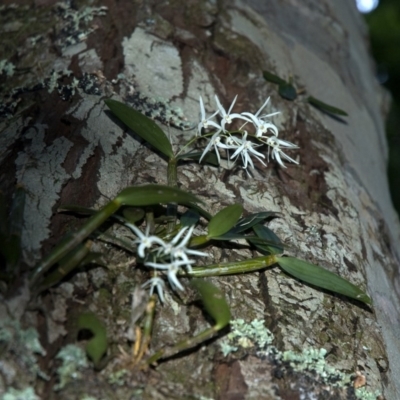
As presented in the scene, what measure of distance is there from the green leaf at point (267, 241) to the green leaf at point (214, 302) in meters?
0.14

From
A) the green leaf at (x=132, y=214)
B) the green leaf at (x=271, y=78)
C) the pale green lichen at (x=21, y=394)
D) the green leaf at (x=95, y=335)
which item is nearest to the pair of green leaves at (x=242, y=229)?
the green leaf at (x=132, y=214)

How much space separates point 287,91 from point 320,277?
552 mm

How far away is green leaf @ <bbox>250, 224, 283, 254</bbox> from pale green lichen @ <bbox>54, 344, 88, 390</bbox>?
34 cm

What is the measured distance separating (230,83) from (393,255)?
507 millimetres

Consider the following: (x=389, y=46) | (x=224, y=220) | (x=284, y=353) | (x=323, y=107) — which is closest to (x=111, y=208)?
(x=224, y=220)

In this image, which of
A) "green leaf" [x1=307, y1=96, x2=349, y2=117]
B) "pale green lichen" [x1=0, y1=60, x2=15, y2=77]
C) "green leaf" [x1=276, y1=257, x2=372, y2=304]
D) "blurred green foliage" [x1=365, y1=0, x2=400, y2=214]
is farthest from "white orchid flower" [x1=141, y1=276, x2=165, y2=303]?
"blurred green foliage" [x1=365, y1=0, x2=400, y2=214]

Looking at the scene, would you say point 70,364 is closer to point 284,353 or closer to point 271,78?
point 284,353

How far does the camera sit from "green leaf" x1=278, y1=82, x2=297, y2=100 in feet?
4.38

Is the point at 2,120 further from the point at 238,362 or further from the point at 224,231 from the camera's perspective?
the point at 238,362

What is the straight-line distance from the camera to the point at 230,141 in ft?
3.44

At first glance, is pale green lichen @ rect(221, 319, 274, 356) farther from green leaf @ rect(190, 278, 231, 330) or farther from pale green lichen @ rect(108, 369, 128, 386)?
pale green lichen @ rect(108, 369, 128, 386)

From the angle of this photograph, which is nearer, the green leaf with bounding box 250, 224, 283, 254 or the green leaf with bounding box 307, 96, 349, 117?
the green leaf with bounding box 250, 224, 283, 254

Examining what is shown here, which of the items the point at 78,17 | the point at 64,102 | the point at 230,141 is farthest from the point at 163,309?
the point at 78,17

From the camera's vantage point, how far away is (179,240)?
0.88 meters
